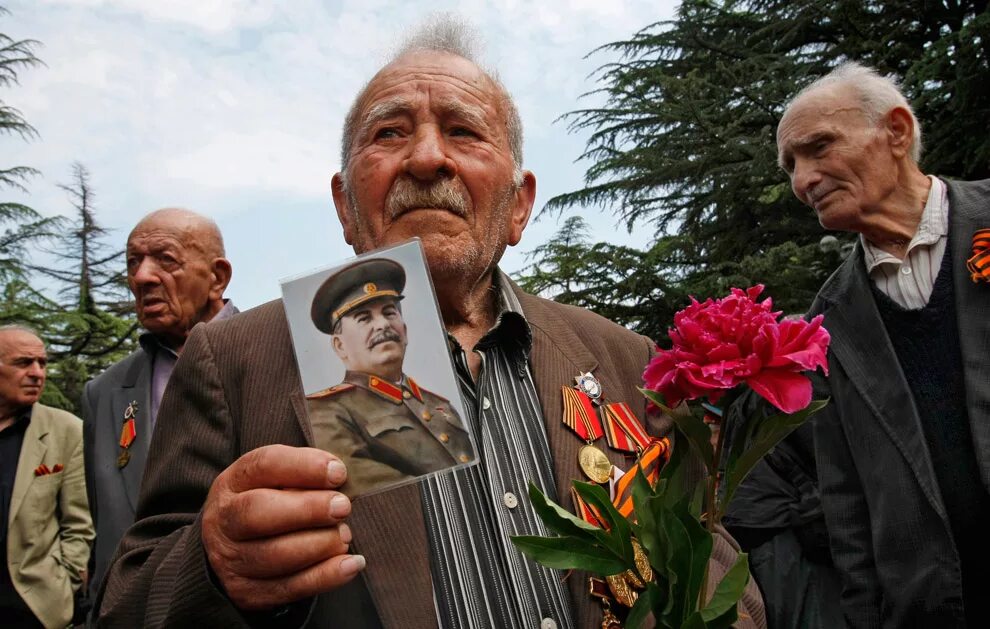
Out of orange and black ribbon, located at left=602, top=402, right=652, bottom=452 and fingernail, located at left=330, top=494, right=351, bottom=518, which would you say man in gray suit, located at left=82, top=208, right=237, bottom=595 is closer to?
orange and black ribbon, located at left=602, top=402, right=652, bottom=452

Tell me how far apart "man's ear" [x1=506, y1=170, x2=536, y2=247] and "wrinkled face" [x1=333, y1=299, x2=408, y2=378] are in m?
0.92

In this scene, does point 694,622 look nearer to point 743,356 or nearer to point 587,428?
point 743,356

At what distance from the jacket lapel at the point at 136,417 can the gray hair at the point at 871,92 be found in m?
2.89

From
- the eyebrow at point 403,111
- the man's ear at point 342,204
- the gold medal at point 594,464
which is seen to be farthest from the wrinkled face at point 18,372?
the gold medal at point 594,464

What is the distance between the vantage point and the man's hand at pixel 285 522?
101cm

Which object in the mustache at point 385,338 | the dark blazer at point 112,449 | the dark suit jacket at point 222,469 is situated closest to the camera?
the mustache at point 385,338

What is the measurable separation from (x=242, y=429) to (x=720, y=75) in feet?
35.9

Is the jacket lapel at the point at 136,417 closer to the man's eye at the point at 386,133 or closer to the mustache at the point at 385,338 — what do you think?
the man's eye at the point at 386,133

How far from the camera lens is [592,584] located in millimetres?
1474

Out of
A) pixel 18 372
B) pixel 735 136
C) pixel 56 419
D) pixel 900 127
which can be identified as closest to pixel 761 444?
pixel 900 127

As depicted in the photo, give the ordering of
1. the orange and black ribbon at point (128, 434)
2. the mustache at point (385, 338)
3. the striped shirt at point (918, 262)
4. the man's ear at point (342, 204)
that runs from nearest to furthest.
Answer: the mustache at point (385, 338) → the man's ear at point (342, 204) → the striped shirt at point (918, 262) → the orange and black ribbon at point (128, 434)

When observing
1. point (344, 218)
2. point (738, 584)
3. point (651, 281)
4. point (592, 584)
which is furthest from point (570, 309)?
point (651, 281)

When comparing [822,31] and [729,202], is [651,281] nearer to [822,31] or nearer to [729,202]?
[729,202]

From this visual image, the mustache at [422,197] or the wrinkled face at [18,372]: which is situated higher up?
the wrinkled face at [18,372]
